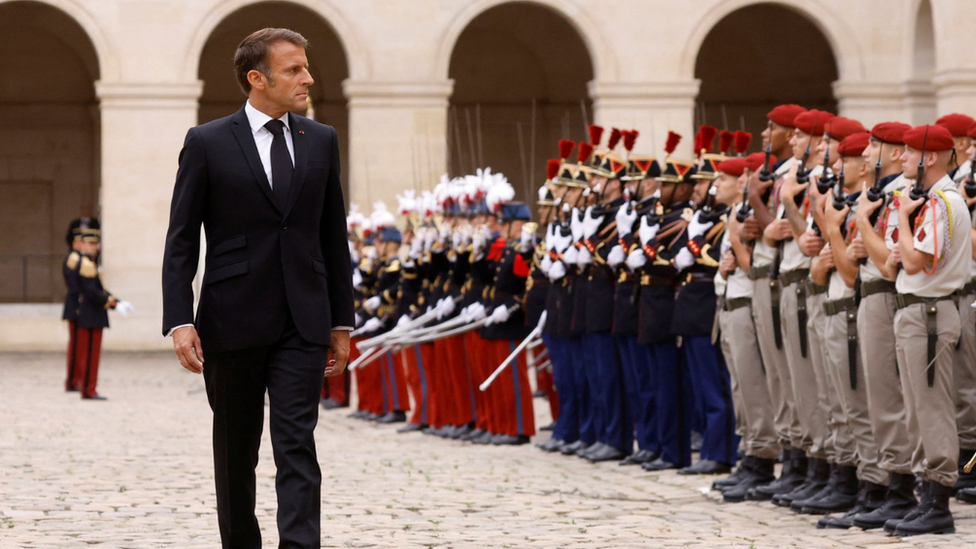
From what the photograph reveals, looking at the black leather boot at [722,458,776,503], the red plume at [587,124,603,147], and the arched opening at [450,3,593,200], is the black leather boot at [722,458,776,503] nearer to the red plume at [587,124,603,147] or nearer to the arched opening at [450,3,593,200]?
the red plume at [587,124,603,147]

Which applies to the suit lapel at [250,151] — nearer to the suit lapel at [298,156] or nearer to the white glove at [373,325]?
the suit lapel at [298,156]

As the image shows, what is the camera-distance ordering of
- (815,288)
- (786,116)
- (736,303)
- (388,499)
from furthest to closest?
(736,303) < (786,116) < (388,499) < (815,288)

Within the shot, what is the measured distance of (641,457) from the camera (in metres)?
10.5

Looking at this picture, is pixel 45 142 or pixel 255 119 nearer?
pixel 255 119

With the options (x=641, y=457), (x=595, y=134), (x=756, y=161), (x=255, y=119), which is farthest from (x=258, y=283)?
Answer: (x=595, y=134)

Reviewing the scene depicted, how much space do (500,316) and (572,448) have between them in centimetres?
135

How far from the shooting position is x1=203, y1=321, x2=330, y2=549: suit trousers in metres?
5.01

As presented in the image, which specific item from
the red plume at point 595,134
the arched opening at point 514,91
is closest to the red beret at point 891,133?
the red plume at point 595,134

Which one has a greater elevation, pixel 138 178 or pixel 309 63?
pixel 309 63

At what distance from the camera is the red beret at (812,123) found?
27.9ft

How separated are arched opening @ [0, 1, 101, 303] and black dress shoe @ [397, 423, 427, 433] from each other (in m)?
17.5

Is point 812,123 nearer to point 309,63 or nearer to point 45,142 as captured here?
point 309,63

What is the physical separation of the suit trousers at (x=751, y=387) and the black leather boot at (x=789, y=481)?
23 centimetres

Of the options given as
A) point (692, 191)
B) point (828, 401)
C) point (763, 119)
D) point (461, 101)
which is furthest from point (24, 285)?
point (828, 401)
